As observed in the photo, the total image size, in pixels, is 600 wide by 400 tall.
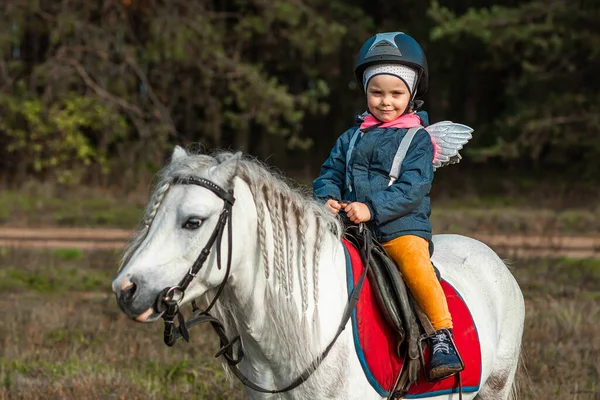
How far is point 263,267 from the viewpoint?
3881mm

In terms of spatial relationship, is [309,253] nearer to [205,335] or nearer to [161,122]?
[205,335]

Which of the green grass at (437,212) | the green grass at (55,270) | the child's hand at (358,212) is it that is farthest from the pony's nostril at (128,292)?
the green grass at (437,212)

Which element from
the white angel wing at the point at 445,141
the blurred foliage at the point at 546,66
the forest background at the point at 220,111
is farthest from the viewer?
the blurred foliage at the point at 546,66

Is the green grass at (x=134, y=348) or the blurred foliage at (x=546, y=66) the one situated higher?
the blurred foliage at (x=546, y=66)

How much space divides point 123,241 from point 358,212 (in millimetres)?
11271

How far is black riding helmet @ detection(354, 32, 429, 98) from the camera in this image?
4418 mm

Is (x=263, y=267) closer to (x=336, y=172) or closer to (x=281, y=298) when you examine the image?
(x=281, y=298)

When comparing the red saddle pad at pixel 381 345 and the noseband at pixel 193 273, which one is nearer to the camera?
the noseband at pixel 193 273

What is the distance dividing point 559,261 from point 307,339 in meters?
9.33

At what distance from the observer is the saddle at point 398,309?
13.7 feet

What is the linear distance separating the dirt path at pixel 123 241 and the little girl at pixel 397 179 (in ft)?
27.6

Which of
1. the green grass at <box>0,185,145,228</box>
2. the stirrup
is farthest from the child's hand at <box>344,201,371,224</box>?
the green grass at <box>0,185,145,228</box>

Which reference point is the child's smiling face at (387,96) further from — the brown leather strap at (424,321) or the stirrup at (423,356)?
the stirrup at (423,356)

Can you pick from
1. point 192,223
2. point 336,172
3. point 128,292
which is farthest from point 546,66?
point 128,292
